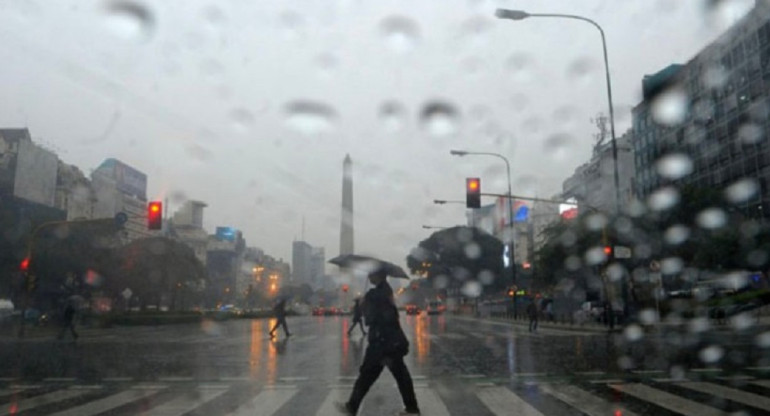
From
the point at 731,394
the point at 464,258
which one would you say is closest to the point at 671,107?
the point at 464,258

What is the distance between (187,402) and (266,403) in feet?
3.75

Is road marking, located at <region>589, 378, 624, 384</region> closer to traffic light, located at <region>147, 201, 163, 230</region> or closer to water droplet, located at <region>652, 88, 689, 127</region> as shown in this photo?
traffic light, located at <region>147, 201, 163, 230</region>

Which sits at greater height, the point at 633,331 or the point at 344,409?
the point at 633,331

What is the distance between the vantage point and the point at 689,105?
69.2 metres

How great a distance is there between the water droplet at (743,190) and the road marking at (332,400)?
54.2 metres

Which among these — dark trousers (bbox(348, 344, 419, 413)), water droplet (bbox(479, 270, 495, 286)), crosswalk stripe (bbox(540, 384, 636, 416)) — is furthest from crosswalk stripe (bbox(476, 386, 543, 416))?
water droplet (bbox(479, 270, 495, 286))

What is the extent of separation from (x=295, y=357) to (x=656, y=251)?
36.9 metres

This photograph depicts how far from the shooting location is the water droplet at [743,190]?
57.4m

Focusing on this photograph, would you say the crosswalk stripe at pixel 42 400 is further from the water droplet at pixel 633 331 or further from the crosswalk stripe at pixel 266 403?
the water droplet at pixel 633 331

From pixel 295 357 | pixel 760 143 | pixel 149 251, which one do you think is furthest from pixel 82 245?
pixel 760 143

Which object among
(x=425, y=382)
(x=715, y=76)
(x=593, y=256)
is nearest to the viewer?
(x=425, y=382)

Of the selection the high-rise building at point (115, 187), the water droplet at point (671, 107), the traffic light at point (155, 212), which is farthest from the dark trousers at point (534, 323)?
the high-rise building at point (115, 187)

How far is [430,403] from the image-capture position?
30.5 ft

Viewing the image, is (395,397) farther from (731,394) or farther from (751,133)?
(751,133)
